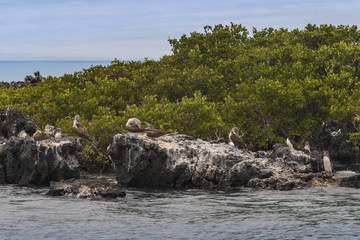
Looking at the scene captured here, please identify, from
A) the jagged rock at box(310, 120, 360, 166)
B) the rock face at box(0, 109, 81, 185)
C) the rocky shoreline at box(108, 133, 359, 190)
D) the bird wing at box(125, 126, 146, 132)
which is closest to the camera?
the rocky shoreline at box(108, 133, 359, 190)

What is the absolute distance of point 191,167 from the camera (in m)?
24.0

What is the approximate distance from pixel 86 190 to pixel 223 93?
909 inches

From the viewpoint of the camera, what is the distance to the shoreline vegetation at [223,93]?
34.4 m

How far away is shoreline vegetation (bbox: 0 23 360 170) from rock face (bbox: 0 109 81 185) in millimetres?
6155

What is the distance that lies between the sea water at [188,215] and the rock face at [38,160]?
203 centimetres

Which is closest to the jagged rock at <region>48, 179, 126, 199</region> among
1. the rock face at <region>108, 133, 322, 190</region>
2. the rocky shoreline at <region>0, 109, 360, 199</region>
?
the rocky shoreline at <region>0, 109, 360, 199</region>

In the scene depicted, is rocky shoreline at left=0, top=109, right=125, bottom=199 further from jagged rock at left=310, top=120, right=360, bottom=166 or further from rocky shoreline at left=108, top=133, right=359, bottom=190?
jagged rock at left=310, top=120, right=360, bottom=166

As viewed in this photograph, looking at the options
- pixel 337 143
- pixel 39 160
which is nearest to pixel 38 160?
pixel 39 160

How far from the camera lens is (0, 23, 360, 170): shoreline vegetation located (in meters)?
34.4

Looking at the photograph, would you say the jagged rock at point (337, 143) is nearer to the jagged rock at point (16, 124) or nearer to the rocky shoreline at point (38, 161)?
the rocky shoreline at point (38, 161)

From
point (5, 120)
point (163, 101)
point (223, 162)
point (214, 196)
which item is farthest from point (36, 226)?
point (163, 101)

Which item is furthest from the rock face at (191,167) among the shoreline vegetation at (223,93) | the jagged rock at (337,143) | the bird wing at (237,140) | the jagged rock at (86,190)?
the jagged rock at (337,143)

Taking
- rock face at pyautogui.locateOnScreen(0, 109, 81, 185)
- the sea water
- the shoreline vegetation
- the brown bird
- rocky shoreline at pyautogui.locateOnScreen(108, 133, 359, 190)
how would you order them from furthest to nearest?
the shoreline vegetation → rock face at pyautogui.locateOnScreen(0, 109, 81, 185) → the brown bird → rocky shoreline at pyautogui.locateOnScreen(108, 133, 359, 190) → the sea water

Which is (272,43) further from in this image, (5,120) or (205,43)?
(5,120)
